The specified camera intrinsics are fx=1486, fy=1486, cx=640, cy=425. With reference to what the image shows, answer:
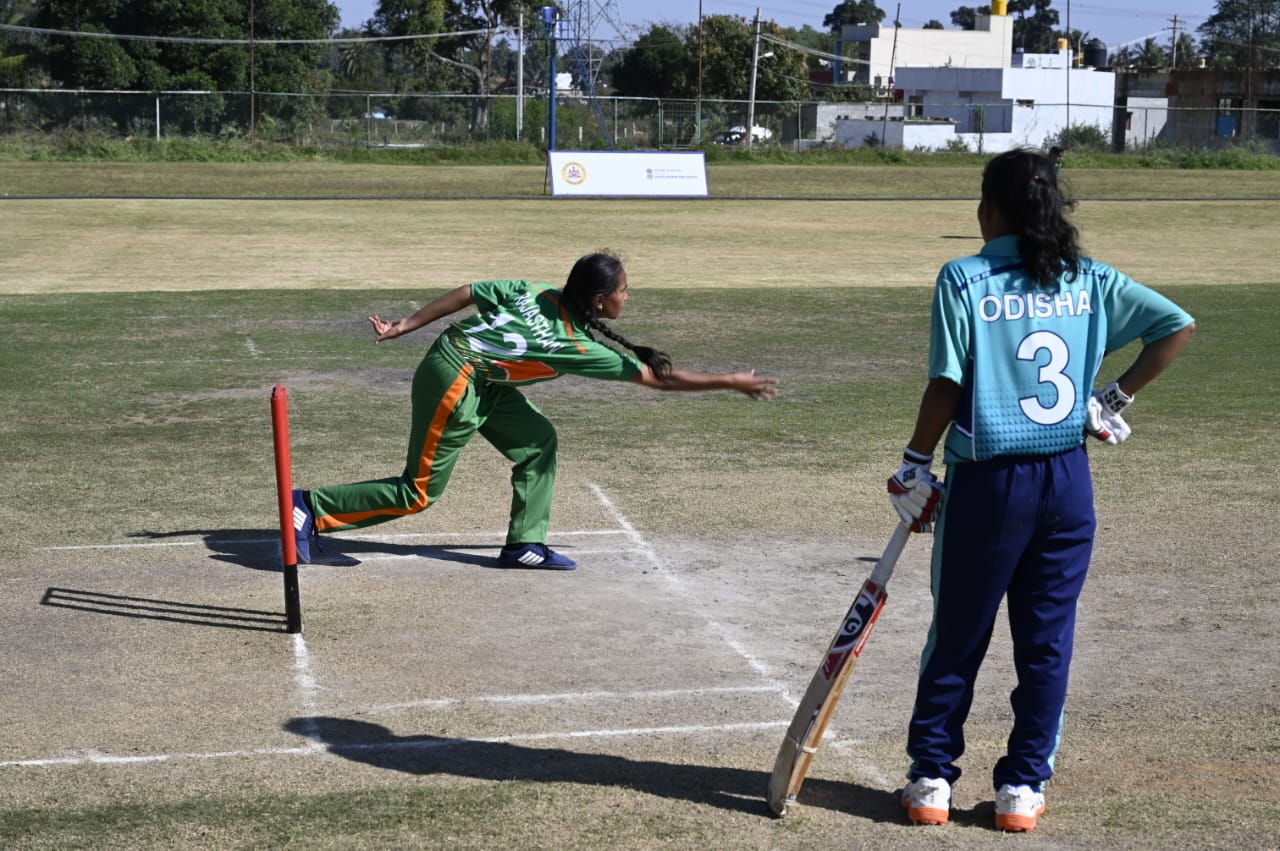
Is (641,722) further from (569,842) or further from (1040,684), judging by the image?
(1040,684)

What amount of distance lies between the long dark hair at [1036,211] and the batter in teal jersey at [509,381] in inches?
81.0

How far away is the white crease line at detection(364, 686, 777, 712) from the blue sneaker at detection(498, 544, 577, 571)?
1787mm

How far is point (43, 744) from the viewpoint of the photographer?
543cm

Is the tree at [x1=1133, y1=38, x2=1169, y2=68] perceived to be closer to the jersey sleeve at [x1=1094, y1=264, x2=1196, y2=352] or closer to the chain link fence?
the chain link fence

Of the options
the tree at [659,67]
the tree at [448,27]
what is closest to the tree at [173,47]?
the tree at [448,27]

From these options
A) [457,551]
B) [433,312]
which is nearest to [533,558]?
[457,551]

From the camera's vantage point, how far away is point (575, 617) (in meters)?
7.01

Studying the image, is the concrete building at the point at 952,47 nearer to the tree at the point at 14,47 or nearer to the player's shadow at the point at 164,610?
the tree at the point at 14,47

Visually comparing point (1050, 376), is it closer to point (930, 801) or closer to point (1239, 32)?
point (930, 801)

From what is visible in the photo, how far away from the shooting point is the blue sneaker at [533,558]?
7766 millimetres

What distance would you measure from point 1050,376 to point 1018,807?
1367mm

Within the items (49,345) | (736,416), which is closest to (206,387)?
(49,345)

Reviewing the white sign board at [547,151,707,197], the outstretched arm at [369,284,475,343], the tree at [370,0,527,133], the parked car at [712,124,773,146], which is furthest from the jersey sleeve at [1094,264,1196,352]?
the tree at [370,0,527,133]

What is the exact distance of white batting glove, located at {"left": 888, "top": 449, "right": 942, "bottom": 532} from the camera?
4559 mm
